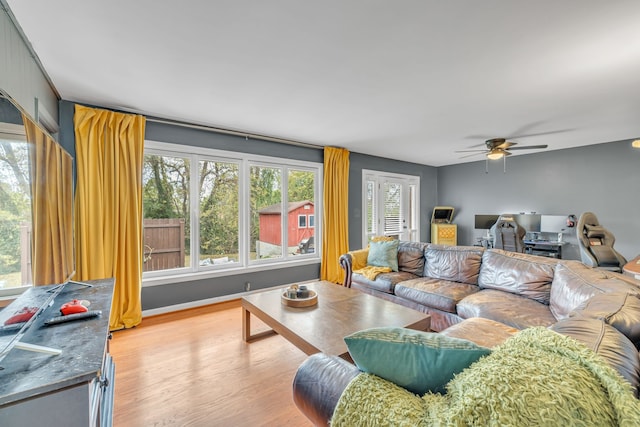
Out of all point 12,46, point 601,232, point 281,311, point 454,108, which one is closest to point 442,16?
point 454,108

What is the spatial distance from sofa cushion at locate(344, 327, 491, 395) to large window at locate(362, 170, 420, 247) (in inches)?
177

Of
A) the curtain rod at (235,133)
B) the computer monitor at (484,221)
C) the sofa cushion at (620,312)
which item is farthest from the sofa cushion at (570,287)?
the computer monitor at (484,221)

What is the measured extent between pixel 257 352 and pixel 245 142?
9.13ft

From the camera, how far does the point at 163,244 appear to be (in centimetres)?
338

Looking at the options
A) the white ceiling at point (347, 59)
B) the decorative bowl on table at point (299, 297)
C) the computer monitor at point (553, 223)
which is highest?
the white ceiling at point (347, 59)

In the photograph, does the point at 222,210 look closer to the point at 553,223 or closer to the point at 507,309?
the point at 507,309

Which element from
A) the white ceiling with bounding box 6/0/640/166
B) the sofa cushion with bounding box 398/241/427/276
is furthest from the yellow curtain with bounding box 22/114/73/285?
the sofa cushion with bounding box 398/241/427/276

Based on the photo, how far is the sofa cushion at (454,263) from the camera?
9.91 feet

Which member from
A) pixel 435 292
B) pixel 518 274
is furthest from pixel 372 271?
pixel 518 274

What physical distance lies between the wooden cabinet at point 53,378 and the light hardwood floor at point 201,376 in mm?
635

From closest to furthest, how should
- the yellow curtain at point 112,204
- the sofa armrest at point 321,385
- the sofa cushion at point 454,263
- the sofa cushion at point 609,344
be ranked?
1. the sofa cushion at point 609,344
2. the sofa armrest at point 321,385
3. the yellow curtain at point 112,204
4. the sofa cushion at point 454,263

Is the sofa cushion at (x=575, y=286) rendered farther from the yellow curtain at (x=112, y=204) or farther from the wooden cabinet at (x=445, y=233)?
the wooden cabinet at (x=445, y=233)

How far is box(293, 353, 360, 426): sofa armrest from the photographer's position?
94 centimetres

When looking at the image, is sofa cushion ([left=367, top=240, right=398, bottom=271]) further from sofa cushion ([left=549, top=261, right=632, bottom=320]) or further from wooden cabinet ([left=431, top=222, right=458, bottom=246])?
wooden cabinet ([left=431, top=222, right=458, bottom=246])
